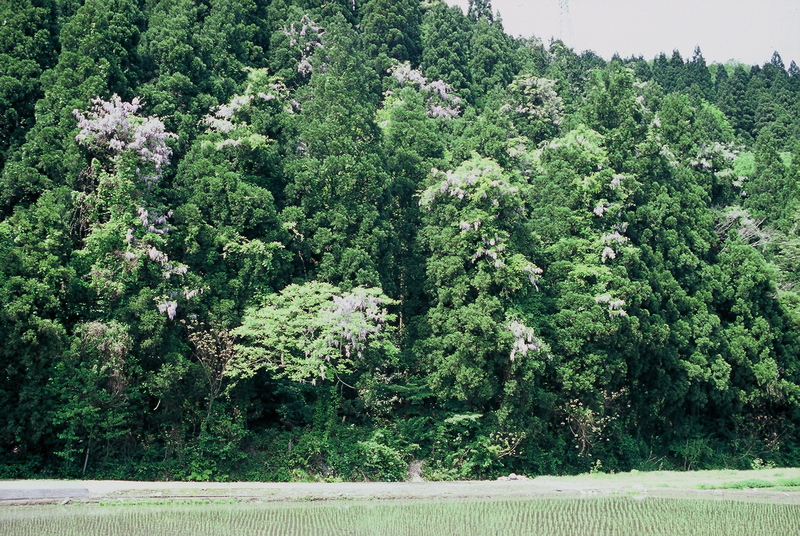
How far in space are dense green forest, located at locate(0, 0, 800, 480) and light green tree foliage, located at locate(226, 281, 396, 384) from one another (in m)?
0.10

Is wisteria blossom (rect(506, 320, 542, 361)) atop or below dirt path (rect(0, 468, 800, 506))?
atop

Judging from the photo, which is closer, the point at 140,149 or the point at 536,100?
the point at 140,149

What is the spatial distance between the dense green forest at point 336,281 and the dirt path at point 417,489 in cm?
127

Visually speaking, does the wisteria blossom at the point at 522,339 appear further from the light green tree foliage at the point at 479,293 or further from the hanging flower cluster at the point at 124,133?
the hanging flower cluster at the point at 124,133

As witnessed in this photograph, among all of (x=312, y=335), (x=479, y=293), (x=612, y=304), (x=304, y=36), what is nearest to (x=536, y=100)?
(x=304, y=36)

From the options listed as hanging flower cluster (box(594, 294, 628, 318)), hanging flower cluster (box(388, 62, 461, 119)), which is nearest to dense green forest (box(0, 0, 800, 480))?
hanging flower cluster (box(594, 294, 628, 318))

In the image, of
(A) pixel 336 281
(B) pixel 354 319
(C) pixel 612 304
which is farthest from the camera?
(C) pixel 612 304

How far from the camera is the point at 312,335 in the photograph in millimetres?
22031

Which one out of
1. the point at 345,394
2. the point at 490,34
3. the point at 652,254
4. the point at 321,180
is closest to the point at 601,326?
the point at 652,254

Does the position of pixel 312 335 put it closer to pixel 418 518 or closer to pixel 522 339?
pixel 522 339

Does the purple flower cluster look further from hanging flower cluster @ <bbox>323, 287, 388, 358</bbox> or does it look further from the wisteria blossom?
the wisteria blossom

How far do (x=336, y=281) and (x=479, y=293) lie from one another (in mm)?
3949

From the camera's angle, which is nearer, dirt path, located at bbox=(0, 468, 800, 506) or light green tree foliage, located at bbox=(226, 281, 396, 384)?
dirt path, located at bbox=(0, 468, 800, 506)

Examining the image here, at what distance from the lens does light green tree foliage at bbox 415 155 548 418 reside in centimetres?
2303
